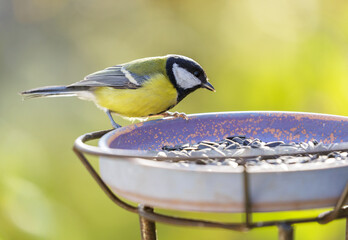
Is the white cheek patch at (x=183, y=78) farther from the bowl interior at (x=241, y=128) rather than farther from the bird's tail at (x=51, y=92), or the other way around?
the bird's tail at (x=51, y=92)

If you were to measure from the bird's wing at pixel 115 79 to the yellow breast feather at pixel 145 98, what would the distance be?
24 mm

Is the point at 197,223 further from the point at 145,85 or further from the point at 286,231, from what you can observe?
the point at 145,85

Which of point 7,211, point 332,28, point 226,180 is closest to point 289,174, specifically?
point 226,180

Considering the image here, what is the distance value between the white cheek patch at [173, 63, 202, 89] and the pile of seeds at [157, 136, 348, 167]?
1.66ft

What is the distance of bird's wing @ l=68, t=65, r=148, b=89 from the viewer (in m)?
2.42

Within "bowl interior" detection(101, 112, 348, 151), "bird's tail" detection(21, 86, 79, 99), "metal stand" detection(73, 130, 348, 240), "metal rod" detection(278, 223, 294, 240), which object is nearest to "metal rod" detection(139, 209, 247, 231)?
"metal stand" detection(73, 130, 348, 240)

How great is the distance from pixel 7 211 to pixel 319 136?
60.4 inches

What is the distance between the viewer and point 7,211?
103 inches

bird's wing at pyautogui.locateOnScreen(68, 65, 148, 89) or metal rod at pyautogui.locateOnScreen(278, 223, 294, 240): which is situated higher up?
bird's wing at pyautogui.locateOnScreen(68, 65, 148, 89)

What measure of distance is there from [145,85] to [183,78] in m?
0.17

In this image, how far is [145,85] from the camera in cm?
240

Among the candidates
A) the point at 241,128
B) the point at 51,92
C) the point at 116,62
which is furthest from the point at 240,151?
the point at 116,62

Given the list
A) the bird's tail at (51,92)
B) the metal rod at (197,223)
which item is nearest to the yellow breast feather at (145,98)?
the bird's tail at (51,92)

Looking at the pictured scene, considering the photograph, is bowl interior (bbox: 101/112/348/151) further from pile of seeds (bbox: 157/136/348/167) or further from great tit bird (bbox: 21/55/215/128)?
great tit bird (bbox: 21/55/215/128)
